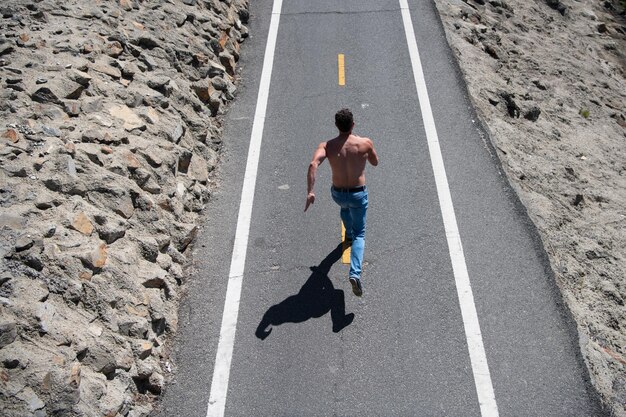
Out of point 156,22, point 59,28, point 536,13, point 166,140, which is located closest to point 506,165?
point 166,140

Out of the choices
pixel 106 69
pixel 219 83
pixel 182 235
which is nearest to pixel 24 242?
pixel 182 235

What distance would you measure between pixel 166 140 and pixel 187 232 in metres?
1.56

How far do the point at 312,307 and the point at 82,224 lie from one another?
2.74 metres

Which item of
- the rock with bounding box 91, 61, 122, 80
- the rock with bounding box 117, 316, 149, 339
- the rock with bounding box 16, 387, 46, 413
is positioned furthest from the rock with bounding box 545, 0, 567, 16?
the rock with bounding box 16, 387, 46, 413

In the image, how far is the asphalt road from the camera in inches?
258

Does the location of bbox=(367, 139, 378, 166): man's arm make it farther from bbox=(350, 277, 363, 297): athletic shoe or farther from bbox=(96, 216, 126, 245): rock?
bbox=(96, 216, 126, 245): rock

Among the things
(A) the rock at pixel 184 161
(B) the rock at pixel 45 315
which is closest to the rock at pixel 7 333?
(B) the rock at pixel 45 315

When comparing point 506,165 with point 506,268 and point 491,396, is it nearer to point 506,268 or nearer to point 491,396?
point 506,268

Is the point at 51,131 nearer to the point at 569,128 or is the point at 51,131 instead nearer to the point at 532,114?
the point at 532,114

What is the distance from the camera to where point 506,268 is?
26.0 ft

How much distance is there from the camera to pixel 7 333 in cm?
559

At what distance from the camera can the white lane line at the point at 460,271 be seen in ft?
21.4

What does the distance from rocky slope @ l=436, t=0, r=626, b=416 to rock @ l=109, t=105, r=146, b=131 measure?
538 cm

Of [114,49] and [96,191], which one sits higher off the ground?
[114,49]
